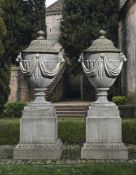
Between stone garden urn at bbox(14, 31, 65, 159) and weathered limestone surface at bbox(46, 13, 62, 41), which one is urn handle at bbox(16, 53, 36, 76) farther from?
weathered limestone surface at bbox(46, 13, 62, 41)

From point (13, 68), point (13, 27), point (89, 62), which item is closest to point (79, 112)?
point (13, 68)

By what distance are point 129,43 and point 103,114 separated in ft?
42.0

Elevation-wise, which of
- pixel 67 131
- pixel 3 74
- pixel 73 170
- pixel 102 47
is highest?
pixel 102 47

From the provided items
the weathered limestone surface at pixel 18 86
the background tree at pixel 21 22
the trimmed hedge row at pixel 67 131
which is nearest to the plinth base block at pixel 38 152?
the trimmed hedge row at pixel 67 131

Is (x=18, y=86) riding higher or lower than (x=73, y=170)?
higher

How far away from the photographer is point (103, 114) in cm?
1207

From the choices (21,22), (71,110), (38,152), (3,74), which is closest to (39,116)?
(38,152)

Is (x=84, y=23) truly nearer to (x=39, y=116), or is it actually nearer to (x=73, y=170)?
(x=39, y=116)

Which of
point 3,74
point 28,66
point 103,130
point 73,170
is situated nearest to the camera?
point 73,170

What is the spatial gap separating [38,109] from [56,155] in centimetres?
121

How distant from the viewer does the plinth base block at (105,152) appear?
1171cm

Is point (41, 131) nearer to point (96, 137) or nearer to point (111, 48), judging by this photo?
point (96, 137)

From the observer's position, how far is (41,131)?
12.0 m

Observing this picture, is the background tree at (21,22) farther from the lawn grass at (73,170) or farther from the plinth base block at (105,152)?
the lawn grass at (73,170)
